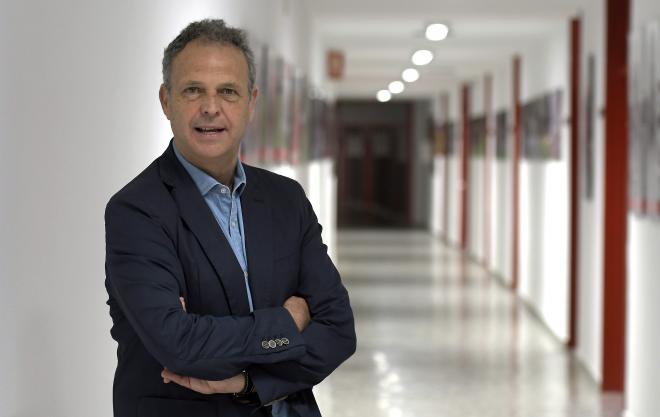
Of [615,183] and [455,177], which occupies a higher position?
[615,183]

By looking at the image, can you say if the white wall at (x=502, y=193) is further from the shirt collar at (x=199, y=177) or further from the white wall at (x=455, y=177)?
the shirt collar at (x=199, y=177)

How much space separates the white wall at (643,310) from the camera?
639cm

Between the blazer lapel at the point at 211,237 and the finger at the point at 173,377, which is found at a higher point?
the blazer lapel at the point at 211,237

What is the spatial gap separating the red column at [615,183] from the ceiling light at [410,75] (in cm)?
987

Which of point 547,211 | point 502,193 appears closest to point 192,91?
point 547,211

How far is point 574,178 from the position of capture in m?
10.2

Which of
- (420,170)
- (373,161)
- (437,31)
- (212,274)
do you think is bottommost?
(420,170)

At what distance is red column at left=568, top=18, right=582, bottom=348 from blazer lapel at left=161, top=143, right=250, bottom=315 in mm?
7999

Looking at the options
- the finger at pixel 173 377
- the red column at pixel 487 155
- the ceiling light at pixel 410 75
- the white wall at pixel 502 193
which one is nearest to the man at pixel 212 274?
the finger at pixel 173 377

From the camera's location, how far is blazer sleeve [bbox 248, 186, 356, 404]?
7.28ft

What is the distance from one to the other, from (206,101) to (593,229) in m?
7.19

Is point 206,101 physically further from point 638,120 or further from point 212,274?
point 638,120

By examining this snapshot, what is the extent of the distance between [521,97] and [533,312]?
3.11m

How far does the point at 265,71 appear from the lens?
6352mm
